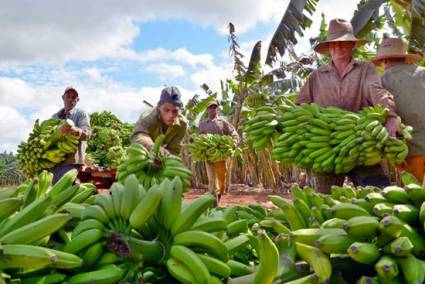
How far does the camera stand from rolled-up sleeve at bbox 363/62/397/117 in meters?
3.99

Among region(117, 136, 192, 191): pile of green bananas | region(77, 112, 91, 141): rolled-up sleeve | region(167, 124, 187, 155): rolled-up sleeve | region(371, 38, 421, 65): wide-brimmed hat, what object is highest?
region(371, 38, 421, 65): wide-brimmed hat

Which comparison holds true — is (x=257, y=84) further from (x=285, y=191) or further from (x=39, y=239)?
(x=39, y=239)

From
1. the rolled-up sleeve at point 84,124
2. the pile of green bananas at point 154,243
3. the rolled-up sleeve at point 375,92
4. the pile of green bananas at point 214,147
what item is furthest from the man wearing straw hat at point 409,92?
the pile of green bananas at point 214,147

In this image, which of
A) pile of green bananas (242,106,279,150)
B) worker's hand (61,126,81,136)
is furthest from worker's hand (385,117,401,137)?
worker's hand (61,126,81,136)

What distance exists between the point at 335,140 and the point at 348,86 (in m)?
0.93

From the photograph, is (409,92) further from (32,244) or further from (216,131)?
(216,131)

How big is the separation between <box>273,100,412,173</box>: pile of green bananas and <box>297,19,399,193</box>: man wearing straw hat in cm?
30

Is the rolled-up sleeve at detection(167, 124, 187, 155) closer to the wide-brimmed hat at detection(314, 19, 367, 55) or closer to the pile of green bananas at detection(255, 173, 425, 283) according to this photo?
the wide-brimmed hat at detection(314, 19, 367, 55)

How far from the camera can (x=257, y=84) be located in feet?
50.3

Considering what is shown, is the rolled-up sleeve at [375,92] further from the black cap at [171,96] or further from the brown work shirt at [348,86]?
the black cap at [171,96]

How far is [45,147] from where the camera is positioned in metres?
6.04

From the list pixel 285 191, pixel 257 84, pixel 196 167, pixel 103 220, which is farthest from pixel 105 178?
pixel 196 167

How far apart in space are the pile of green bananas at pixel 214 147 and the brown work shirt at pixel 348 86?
5.64m

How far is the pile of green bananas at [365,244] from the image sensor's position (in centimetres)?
128
